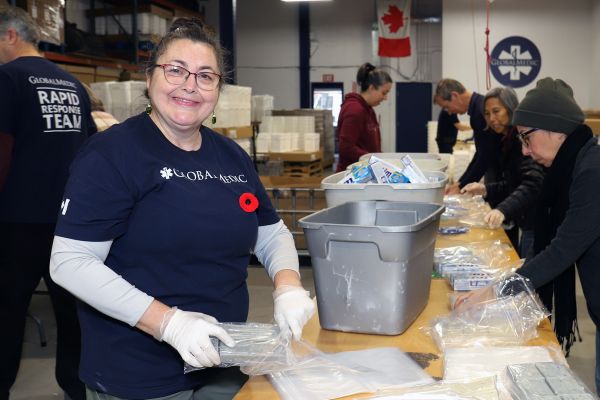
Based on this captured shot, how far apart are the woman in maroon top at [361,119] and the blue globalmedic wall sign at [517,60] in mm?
6263

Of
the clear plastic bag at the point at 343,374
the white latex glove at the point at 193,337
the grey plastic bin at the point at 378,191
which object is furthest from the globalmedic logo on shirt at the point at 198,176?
the grey plastic bin at the point at 378,191

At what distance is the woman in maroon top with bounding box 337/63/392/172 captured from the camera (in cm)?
421

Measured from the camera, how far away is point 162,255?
1.33 metres

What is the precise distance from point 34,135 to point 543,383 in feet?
7.16

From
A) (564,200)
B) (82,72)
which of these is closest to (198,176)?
(564,200)

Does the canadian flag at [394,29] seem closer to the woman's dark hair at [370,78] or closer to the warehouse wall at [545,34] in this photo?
the warehouse wall at [545,34]

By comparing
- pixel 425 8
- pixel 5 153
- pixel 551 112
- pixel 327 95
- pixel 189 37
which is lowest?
pixel 5 153

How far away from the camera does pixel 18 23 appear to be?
101 inches

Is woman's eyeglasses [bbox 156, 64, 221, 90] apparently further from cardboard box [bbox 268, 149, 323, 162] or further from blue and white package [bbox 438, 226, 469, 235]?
cardboard box [bbox 268, 149, 323, 162]

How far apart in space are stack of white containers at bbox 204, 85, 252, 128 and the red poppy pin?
188 inches

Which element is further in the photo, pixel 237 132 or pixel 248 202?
pixel 237 132

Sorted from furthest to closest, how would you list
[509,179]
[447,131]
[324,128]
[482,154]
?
[324,128] < [447,131] < [482,154] < [509,179]

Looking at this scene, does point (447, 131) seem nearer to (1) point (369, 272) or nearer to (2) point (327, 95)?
(2) point (327, 95)

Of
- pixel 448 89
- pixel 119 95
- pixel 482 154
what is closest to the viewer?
pixel 482 154
